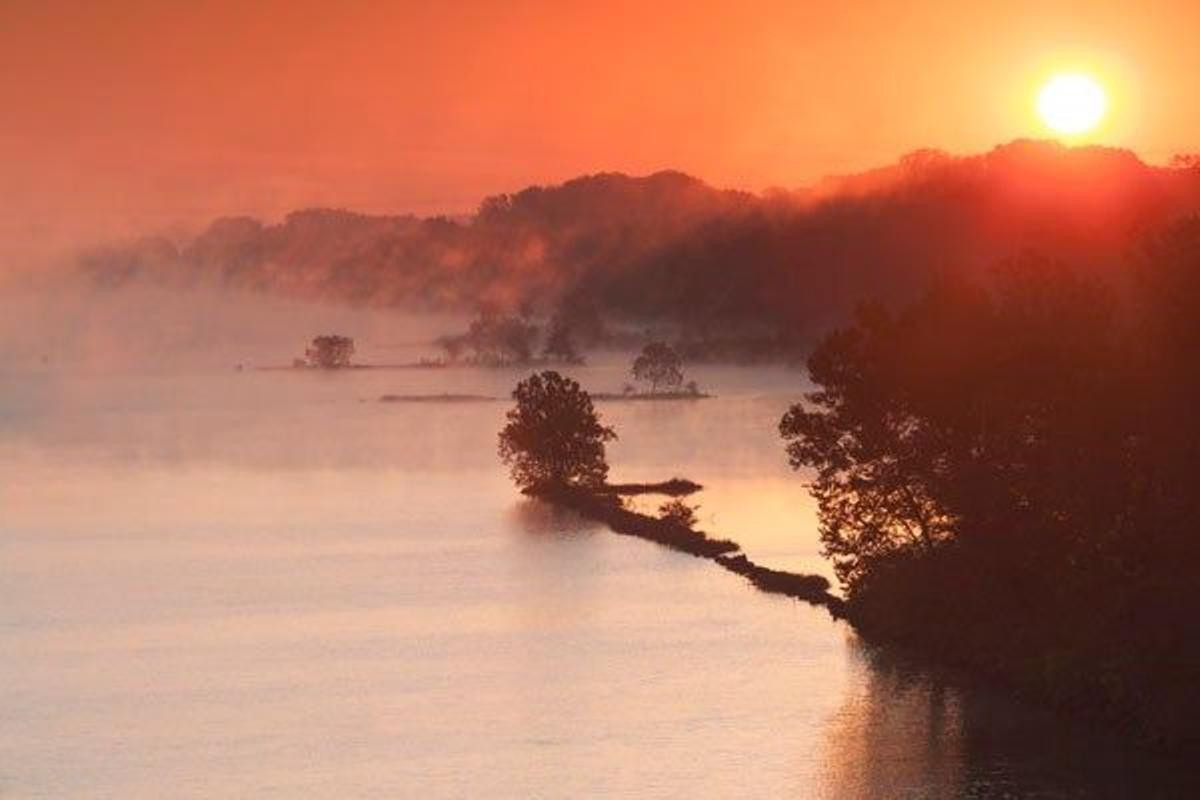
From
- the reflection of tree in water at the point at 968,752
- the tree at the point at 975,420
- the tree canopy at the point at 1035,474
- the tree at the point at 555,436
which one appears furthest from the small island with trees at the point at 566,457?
the reflection of tree in water at the point at 968,752

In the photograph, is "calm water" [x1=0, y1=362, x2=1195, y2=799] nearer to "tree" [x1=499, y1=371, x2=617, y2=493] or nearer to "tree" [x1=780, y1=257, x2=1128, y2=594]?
"tree" [x1=780, y1=257, x2=1128, y2=594]

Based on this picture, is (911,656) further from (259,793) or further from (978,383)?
(259,793)

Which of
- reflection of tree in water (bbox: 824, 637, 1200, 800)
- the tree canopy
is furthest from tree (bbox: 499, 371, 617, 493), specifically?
reflection of tree in water (bbox: 824, 637, 1200, 800)

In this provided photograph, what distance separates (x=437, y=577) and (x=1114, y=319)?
46546mm

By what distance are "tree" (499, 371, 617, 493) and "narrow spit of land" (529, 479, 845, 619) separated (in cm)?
144

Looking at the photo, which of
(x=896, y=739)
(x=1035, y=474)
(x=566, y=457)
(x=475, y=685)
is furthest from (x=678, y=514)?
(x=896, y=739)

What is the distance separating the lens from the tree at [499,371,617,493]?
163m

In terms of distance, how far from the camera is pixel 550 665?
8975 centimetres

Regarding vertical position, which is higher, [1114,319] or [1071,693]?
[1114,319]

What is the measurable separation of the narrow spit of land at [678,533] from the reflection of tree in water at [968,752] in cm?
1989

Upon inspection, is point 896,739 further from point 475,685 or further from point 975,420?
point 975,420

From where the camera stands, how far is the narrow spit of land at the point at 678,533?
107m

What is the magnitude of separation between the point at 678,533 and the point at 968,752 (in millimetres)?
64658

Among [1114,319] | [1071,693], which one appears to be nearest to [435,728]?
[1071,693]
